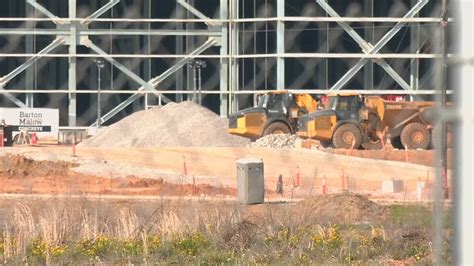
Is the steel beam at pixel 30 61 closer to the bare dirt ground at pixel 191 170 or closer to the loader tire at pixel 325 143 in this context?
the bare dirt ground at pixel 191 170

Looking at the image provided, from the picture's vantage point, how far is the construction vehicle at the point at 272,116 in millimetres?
45906

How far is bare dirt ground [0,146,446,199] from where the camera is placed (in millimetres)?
32688

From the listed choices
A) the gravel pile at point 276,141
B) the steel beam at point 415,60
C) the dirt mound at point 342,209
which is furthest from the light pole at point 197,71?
the dirt mound at point 342,209

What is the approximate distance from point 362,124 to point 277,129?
4.59m

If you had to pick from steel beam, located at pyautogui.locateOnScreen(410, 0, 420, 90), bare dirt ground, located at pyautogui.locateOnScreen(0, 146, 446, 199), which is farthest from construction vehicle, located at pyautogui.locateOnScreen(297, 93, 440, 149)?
steel beam, located at pyautogui.locateOnScreen(410, 0, 420, 90)

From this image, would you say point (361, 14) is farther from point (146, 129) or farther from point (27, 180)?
point (27, 180)

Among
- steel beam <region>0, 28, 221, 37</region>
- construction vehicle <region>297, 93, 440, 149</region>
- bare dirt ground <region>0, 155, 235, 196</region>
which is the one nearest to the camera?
bare dirt ground <region>0, 155, 235, 196</region>

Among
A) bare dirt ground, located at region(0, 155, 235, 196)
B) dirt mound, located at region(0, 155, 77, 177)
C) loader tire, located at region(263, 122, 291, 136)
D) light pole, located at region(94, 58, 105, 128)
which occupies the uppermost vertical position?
light pole, located at region(94, 58, 105, 128)

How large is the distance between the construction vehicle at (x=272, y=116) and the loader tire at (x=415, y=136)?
4968 mm

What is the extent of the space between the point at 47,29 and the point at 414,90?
2254 cm

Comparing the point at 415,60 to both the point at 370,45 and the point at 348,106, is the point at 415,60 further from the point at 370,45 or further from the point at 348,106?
the point at 348,106

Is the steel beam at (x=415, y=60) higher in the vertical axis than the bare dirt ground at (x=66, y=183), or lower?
higher

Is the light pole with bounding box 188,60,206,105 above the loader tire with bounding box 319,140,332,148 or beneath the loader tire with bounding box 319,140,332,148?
above
